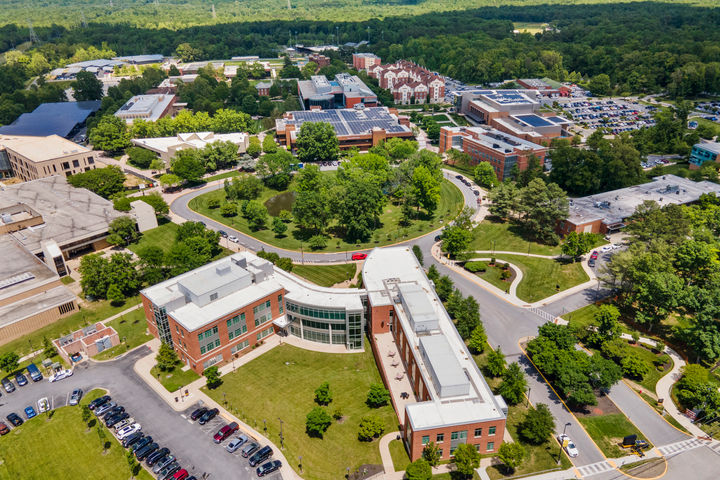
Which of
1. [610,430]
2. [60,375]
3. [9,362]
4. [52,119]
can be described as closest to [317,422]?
[610,430]

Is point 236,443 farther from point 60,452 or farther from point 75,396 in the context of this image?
point 75,396

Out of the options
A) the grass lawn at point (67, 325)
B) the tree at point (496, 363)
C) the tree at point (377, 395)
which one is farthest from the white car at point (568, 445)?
the grass lawn at point (67, 325)

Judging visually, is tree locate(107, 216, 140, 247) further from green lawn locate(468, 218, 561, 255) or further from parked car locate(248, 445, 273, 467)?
green lawn locate(468, 218, 561, 255)

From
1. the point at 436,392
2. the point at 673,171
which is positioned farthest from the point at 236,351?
the point at 673,171

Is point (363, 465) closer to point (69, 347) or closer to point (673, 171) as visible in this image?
point (69, 347)

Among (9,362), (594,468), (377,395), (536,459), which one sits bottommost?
(594,468)

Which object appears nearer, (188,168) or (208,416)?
(208,416)

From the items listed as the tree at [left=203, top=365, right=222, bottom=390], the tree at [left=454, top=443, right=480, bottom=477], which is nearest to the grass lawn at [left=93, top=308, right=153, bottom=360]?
the tree at [left=203, top=365, right=222, bottom=390]
